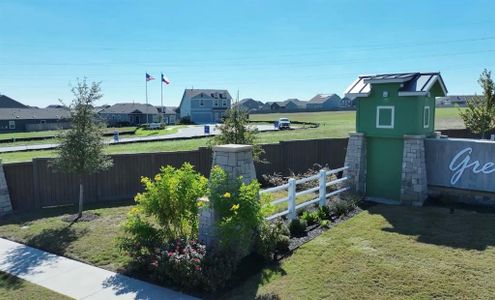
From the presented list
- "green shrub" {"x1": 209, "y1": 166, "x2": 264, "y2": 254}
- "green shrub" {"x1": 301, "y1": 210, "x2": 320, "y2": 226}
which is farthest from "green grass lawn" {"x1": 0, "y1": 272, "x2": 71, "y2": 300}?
"green shrub" {"x1": 301, "y1": 210, "x2": 320, "y2": 226}

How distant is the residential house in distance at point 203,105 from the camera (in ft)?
269

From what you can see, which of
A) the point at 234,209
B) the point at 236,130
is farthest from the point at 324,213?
the point at 236,130

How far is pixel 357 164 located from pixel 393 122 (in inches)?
69.9

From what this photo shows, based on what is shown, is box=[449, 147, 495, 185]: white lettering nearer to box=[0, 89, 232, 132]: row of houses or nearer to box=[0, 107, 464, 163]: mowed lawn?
box=[0, 107, 464, 163]: mowed lawn

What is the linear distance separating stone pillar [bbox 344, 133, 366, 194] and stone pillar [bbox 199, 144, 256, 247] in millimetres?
5757

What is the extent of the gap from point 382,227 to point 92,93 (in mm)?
8621

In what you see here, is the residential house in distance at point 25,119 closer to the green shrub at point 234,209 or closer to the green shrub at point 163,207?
the green shrub at point 163,207

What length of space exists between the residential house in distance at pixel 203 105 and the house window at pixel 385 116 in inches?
2738

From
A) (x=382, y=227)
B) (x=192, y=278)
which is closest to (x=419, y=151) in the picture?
(x=382, y=227)

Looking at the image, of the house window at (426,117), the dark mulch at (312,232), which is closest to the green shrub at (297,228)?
the dark mulch at (312,232)

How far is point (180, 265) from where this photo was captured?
6.73 m

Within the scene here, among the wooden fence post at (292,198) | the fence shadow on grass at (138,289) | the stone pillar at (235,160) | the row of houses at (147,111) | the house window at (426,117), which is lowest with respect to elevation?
the fence shadow on grass at (138,289)

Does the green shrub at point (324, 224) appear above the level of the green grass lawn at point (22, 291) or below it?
above

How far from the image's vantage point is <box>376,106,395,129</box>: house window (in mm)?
12203
